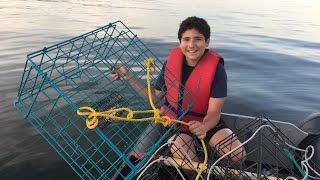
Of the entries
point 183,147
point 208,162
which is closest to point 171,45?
point 183,147

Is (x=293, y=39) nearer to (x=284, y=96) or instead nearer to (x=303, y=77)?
(x=303, y=77)

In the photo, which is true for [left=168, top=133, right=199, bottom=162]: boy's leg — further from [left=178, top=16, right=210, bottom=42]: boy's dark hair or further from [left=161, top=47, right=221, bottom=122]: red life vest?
[left=178, top=16, right=210, bottom=42]: boy's dark hair

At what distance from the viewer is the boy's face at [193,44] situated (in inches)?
200

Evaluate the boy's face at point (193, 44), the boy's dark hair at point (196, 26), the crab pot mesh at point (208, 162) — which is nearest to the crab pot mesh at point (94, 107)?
the crab pot mesh at point (208, 162)

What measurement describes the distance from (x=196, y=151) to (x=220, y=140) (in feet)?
1.07

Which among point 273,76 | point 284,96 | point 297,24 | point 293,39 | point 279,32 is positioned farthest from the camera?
point 297,24

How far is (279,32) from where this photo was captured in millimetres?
21406

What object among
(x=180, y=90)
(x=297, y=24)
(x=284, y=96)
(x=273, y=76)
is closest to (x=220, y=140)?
(x=180, y=90)

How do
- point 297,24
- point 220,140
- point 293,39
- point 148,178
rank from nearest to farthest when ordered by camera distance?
point 148,178
point 220,140
point 293,39
point 297,24

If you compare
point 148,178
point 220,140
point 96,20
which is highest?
point 96,20

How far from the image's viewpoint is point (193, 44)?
515cm

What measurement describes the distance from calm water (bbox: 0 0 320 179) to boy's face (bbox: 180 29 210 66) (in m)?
2.42

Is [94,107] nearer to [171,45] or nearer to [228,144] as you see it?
[228,144]

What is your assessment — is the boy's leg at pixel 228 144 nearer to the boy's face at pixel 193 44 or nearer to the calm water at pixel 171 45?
the boy's face at pixel 193 44
